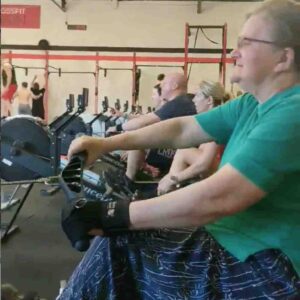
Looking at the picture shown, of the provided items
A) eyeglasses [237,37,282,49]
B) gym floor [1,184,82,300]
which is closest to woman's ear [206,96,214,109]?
gym floor [1,184,82,300]

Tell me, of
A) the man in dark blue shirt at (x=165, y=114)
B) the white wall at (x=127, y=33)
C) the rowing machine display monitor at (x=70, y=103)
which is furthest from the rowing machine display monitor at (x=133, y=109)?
the rowing machine display monitor at (x=70, y=103)

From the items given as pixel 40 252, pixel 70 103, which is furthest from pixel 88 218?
pixel 70 103

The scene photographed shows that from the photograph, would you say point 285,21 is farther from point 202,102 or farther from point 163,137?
point 202,102

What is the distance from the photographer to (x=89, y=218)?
3.04 ft

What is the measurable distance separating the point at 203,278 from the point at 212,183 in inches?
9.6

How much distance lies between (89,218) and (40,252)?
215 centimetres

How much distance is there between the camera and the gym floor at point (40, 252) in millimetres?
2387

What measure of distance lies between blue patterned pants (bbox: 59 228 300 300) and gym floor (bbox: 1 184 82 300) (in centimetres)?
106

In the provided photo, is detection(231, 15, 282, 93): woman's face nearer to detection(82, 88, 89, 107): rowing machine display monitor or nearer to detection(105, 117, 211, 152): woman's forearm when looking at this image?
detection(105, 117, 211, 152): woman's forearm

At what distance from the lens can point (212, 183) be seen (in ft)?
3.03

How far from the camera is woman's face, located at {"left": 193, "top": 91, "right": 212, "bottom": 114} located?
283 centimetres

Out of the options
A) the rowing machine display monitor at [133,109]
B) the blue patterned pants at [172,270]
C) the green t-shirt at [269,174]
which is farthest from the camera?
the rowing machine display monitor at [133,109]

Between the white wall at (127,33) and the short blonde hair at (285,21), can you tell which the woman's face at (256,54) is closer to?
the short blonde hair at (285,21)

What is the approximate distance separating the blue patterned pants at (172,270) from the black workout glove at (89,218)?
14 cm
